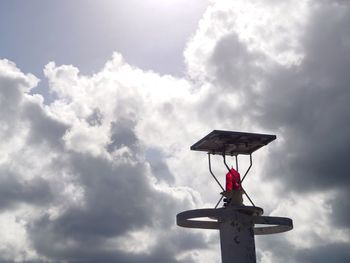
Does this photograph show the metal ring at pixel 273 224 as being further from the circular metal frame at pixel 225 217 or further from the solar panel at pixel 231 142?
the solar panel at pixel 231 142

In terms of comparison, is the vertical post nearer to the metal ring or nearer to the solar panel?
the metal ring

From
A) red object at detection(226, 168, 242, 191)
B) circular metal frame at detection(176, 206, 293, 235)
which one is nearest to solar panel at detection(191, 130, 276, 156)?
red object at detection(226, 168, 242, 191)

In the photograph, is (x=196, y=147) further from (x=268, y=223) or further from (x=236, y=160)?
(x=268, y=223)

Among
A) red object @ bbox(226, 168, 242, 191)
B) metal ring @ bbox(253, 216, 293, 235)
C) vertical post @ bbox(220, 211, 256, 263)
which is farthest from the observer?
red object @ bbox(226, 168, 242, 191)

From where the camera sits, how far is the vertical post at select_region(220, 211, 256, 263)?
135 ft

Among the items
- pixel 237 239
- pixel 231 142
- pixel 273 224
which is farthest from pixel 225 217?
pixel 231 142

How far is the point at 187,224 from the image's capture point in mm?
45250

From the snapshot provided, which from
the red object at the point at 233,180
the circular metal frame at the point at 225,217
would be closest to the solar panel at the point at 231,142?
the red object at the point at 233,180

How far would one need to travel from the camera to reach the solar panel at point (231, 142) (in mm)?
43406

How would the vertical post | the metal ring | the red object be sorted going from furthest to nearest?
the red object → the metal ring → the vertical post

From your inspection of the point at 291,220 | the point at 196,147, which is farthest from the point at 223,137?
the point at 291,220

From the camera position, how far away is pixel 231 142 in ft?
147

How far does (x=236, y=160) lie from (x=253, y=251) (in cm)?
876

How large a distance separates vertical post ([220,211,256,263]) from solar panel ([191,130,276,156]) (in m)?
6.00
